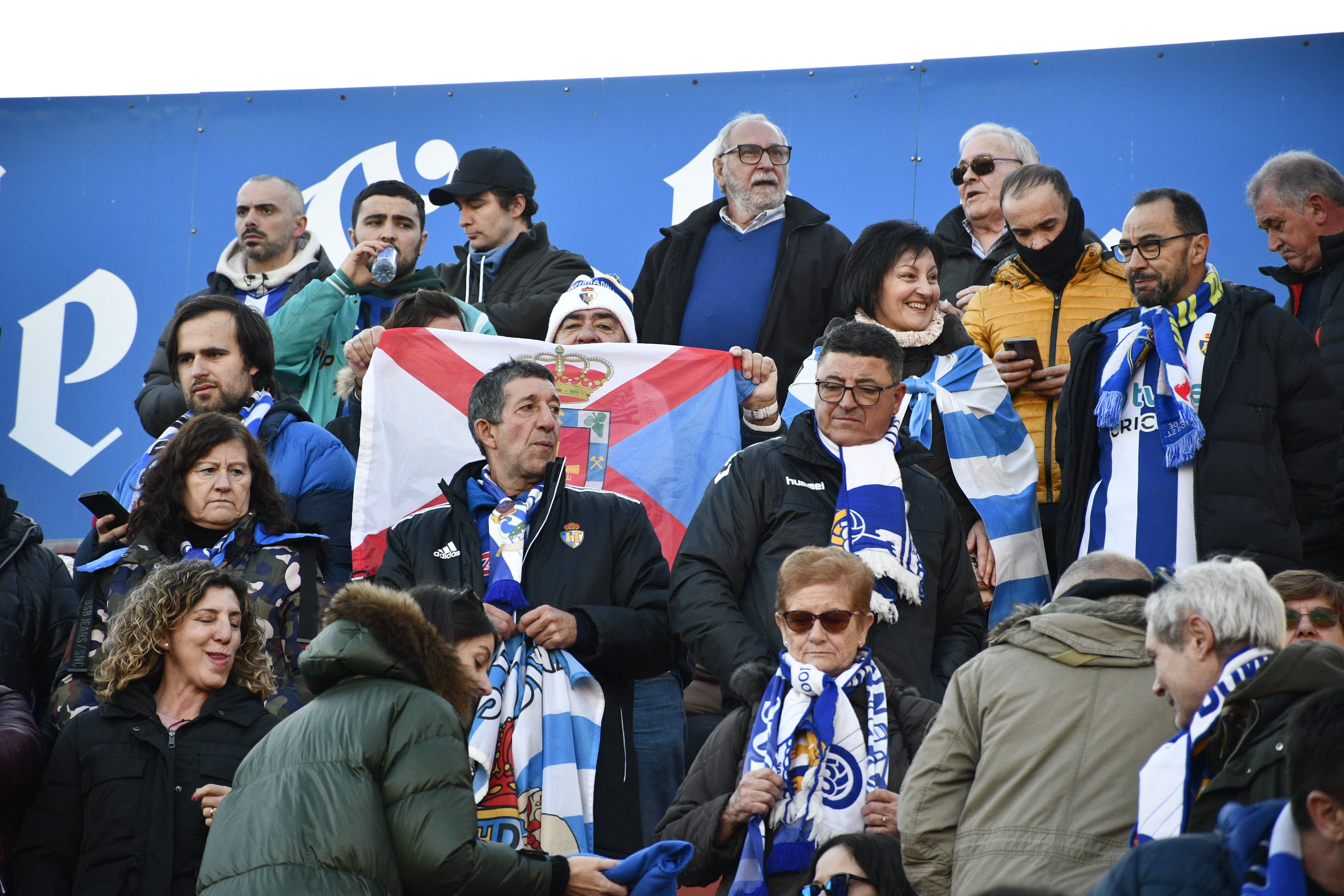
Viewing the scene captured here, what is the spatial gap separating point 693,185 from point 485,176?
2208 millimetres

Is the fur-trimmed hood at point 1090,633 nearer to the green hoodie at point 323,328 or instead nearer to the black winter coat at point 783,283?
the black winter coat at point 783,283

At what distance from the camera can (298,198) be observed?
7480mm

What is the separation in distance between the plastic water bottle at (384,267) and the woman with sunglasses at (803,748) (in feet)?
10.3

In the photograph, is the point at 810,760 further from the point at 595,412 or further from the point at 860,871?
A: the point at 595,412

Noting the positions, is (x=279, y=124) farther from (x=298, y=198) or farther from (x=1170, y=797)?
(x=1170, y=797)

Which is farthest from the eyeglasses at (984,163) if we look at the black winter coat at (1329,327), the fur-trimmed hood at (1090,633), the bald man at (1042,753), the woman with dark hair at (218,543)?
the fur-trimmed hood at (1090,633)

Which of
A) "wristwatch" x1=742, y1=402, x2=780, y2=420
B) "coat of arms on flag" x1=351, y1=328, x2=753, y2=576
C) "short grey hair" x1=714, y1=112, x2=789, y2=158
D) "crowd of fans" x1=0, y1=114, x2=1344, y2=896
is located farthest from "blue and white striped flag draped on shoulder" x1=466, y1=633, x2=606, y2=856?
"short grey hair" x1=714, y1=112, x2=789, y2=158

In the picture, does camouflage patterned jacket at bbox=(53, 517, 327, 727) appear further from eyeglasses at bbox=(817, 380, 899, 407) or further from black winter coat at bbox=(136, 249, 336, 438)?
eyeglasses at bbox=(817, 380, 899, 407)

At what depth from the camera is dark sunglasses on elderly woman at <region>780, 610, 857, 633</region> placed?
420 cm

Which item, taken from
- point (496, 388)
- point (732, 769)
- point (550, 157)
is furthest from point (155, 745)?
point (550, 157)

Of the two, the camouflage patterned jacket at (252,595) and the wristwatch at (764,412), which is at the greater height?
the wristwatch at (764,412)

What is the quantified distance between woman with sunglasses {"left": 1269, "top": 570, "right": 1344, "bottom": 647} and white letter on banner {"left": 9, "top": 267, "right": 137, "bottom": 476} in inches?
285

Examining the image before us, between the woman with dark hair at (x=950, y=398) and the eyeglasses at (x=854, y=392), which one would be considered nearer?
the eyeglasses at (x=854, y=392)

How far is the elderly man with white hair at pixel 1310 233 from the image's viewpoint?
5.71 metres
